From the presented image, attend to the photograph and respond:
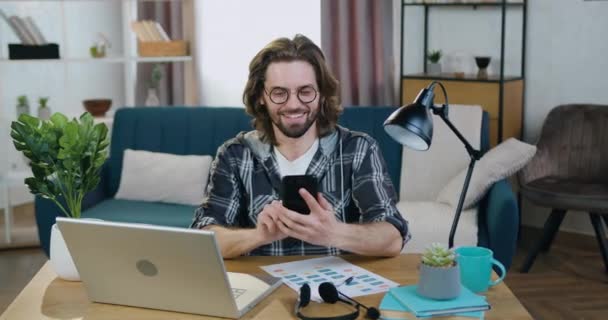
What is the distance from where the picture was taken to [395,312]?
1789 millimetres

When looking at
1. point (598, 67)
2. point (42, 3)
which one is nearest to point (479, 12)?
point (598, 67)

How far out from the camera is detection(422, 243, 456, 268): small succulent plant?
1771 mm

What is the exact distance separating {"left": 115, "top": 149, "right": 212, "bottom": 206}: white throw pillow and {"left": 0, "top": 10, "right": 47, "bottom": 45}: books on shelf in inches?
38.5

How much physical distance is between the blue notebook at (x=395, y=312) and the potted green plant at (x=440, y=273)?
0.05 m

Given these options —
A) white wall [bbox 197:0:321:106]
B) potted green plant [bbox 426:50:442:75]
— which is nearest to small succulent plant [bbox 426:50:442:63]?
potted green plant [bbox 426:50:442:75]

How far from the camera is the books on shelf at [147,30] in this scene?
4883mm

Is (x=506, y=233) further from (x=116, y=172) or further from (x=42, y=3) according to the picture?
(x=42, y=3)

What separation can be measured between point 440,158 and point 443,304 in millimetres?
2384

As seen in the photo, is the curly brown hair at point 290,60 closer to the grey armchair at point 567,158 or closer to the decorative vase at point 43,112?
the grey armchair at point 567,158

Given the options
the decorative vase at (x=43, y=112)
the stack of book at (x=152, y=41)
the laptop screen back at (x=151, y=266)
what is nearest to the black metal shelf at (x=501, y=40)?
the stack of book at (x=152, y=41)

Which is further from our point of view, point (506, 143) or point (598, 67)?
point (598, 67)

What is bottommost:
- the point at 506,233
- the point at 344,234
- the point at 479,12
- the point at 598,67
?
the point at 506,233

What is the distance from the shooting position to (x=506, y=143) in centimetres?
394

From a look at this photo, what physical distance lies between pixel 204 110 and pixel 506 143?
142 centimetres
